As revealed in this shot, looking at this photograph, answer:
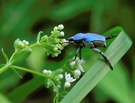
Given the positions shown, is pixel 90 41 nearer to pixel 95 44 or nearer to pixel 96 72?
pixel 95 44

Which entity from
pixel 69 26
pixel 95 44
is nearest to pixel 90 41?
pixel 95 44

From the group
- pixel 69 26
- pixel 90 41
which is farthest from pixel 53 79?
pixel 69 26

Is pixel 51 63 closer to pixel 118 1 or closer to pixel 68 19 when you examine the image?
pixel 68 19

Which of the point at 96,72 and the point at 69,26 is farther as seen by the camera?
the point at 69,26

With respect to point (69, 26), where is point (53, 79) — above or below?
above

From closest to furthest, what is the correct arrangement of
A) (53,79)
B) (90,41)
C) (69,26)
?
(53,79), (90,41), (69,26)

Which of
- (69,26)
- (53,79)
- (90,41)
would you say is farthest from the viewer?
(69,26)

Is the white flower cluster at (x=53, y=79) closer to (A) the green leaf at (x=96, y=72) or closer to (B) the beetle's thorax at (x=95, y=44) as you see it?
(A) the green leaf at (x=96, y=72)
